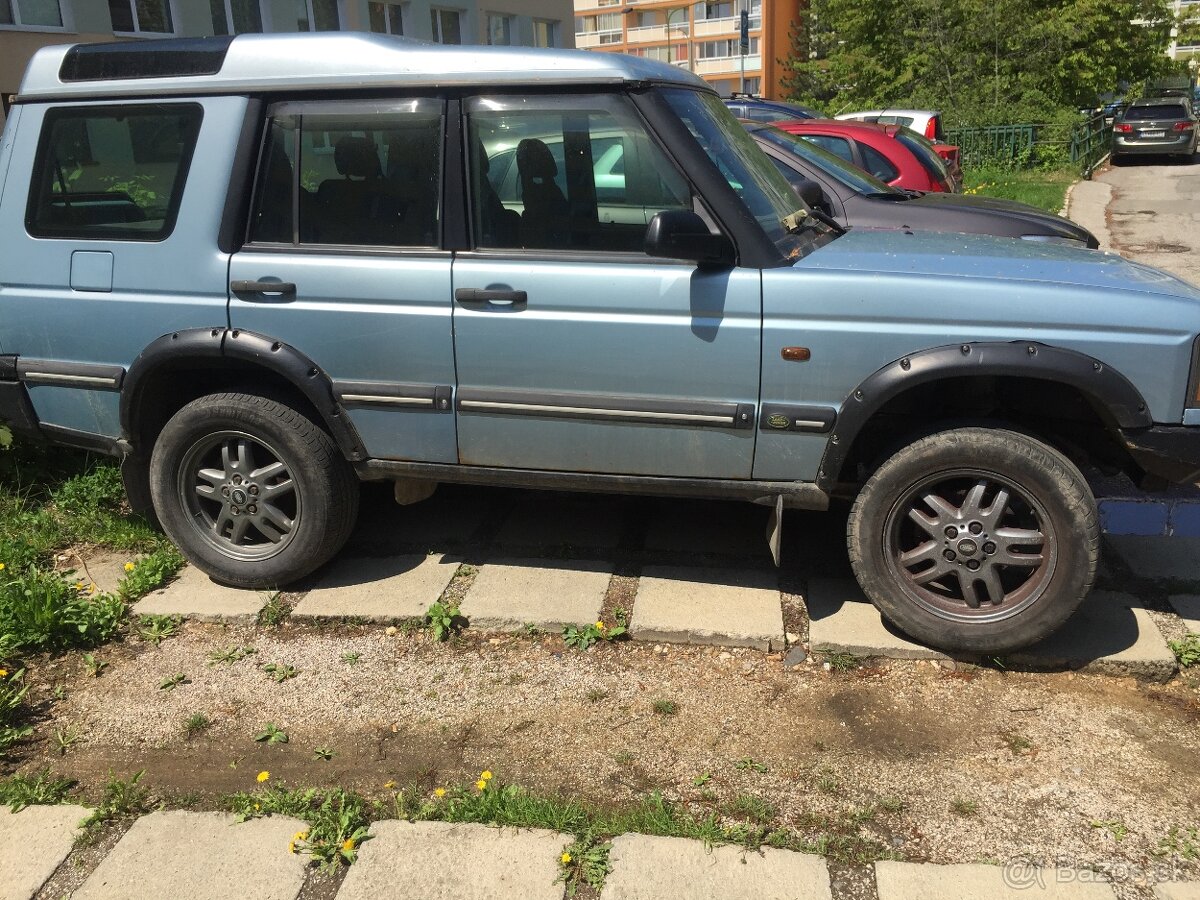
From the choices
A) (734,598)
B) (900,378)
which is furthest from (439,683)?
(900,378)

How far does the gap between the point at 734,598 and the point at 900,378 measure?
1163 mm

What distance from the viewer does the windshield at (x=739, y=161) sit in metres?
3.69

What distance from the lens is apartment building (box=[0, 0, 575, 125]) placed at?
18562mm

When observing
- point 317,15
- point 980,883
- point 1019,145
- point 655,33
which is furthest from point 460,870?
point 655,33

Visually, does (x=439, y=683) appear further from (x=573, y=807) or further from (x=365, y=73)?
(x=365, y=73)

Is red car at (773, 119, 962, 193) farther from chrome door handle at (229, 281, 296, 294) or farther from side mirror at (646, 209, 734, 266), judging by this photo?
chrome door handle at (229, 281, 296, 294)

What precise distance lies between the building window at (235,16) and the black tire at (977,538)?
22.0 meters

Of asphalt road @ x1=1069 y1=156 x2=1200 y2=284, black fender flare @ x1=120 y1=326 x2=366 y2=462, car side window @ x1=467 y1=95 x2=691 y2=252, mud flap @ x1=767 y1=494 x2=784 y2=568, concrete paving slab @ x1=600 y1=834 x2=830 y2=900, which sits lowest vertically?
asphalt road @ x1=1069 y1=156 x2=1200 y2=284

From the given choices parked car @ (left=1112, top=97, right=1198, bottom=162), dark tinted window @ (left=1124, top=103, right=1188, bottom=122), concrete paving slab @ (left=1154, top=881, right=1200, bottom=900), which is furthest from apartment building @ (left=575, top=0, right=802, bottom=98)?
concrete paving slab @ (left=1154, top=881, right=1200, bottom=900)

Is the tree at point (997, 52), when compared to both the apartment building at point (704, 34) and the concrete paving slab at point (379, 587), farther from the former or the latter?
the apartment building at point (704, 34)

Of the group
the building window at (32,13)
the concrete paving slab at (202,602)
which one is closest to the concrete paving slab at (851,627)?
the concrete paving slab at (202,602)

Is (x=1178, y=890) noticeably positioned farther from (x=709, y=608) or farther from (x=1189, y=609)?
(x=709, y=608)

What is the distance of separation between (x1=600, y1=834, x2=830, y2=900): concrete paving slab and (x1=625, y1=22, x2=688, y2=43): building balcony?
230 feet

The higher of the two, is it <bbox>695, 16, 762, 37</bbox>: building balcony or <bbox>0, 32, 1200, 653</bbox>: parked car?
<bbox>695, 16, 762, 37</bbox>: building balcony
